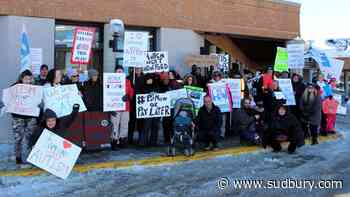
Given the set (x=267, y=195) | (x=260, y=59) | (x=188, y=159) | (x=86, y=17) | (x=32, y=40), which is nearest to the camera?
(x=267, y=195)

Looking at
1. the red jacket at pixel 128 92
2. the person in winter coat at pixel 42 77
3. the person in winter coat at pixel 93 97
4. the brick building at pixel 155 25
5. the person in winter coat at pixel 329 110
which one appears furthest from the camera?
the person in winter coat at pixel 329 110

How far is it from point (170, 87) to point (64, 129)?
3.10m

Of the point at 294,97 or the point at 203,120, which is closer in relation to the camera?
the point at 203,120

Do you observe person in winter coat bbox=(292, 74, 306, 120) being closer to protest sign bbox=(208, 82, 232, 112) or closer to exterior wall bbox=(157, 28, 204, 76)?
protest sign bbox=(208, 82, 232, 112)

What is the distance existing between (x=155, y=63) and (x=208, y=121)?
1.89 metres

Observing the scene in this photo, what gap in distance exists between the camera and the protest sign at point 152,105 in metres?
11.1

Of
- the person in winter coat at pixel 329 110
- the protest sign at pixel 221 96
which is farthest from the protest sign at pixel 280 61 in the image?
the protest sign at pixel 221 96

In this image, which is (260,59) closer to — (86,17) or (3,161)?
(86,17)

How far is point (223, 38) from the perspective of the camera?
60.8ft

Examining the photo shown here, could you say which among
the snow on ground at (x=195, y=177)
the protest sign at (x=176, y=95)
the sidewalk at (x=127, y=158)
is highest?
the protest sign at (x=176, y=95)

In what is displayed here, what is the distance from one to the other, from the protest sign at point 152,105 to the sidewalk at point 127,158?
2.55 ft

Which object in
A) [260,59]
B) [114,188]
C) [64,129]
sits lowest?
[114,188]

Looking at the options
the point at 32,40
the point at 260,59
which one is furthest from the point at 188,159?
the point at 260,59

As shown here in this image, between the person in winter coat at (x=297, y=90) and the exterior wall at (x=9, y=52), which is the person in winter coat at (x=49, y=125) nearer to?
the exterior wall at (x=9, y=52)
